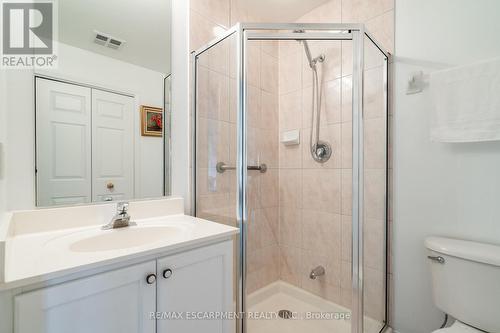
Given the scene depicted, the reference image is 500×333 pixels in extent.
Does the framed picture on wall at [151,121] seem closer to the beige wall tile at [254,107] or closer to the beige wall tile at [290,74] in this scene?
the beige wall tile at [254,107]

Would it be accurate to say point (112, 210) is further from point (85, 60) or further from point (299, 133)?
point (299, 133)

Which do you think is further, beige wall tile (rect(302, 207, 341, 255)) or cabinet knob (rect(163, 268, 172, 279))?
beige wall tile (rect(302, 207, 341, 255))

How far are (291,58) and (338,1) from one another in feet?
1.80

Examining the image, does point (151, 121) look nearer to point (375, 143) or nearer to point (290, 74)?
point (290, 74)

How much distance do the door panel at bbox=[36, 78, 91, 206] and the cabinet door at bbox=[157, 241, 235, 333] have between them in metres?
0.61

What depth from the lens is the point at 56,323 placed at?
24.9 inches

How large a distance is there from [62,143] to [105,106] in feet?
0.86

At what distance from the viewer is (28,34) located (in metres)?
0.97

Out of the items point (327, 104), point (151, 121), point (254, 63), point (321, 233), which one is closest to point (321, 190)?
point (321, 233)

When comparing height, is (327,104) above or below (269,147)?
above

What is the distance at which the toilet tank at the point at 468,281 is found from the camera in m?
0.98

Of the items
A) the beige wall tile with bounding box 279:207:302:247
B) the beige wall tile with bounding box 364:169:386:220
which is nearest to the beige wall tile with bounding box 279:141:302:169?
the beige wall tile with bounding box 279:207:302:247

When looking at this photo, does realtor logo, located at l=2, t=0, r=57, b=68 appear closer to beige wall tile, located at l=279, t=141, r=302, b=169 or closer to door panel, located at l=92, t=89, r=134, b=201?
door panel, located at l=92, t=89, r=134, b=201

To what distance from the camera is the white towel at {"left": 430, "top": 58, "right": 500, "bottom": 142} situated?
106cm
